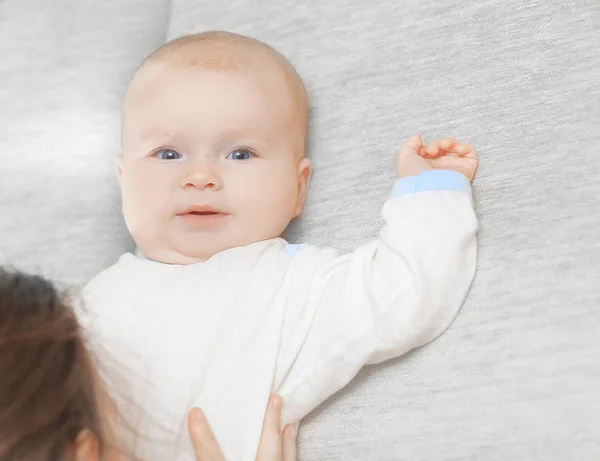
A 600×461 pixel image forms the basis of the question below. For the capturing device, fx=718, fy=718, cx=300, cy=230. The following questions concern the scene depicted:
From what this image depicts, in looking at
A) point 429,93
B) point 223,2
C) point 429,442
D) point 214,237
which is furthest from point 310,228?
point 223,2

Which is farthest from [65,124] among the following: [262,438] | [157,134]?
[262,438]

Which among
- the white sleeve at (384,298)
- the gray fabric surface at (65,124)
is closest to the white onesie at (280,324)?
the white sleeve at (384,298)

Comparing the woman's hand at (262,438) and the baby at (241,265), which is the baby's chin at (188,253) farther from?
the woman's hand at (262,438)

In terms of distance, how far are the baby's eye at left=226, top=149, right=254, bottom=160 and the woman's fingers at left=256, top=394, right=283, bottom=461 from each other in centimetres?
33

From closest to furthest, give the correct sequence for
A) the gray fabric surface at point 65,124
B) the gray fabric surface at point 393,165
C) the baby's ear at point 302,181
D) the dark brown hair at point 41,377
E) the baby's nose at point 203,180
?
the dark brown hair at point 41,377
the gray fabric surface at point 393,165
the baby's nose at point 203,180
the baby's ear at point 302,181
the gray fabric surface at point 65,124

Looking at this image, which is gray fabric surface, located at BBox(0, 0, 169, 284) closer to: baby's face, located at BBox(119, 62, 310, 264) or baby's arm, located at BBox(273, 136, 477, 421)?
baby's face, located at BBox(119, 62, 310, 264)

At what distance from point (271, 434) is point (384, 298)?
204mm

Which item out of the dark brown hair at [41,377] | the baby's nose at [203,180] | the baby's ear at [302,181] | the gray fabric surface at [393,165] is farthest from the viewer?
the baby's ear at [302,181]

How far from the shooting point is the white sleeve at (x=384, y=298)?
0.83m

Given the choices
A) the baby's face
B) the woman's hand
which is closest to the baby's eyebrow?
the baby's face

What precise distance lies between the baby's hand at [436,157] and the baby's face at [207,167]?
0.53 ft

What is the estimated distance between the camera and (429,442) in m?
0.82

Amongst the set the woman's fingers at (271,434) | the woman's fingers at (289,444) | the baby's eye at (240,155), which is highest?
the baby's eye at (240,155)

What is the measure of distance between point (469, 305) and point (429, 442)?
0.55 feet
